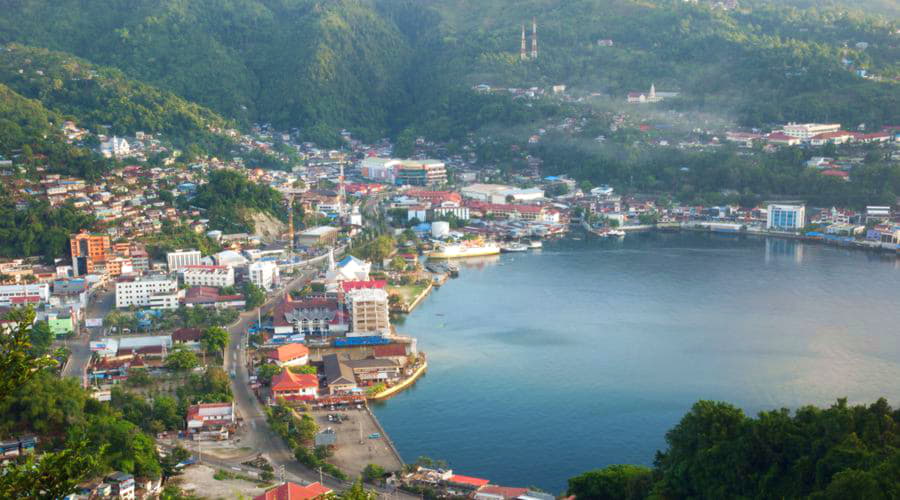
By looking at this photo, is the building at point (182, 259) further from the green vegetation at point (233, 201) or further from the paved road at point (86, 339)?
the green vegetation at point (233, 201)

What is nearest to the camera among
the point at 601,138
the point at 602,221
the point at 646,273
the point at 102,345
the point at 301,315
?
the point at 102,345

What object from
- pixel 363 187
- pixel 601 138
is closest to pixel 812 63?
pixel 601 138

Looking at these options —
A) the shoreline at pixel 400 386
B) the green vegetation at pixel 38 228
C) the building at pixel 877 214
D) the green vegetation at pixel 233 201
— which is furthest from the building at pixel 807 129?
the green vegetation at pixel 38 228

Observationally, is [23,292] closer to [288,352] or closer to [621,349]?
[288,352]

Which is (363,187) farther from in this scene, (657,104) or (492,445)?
(492,445)

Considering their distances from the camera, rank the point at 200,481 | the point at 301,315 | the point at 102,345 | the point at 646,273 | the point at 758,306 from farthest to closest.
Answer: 1. the point at 646,273
2. the point at 758,306
3. the point at 301,315
4. the point at 102,345
5. the point at 200,481

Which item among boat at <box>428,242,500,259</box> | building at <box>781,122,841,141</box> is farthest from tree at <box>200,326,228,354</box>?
building at <box>781,122,841,141</box>

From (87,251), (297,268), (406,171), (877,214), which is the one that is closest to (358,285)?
(297,268)
